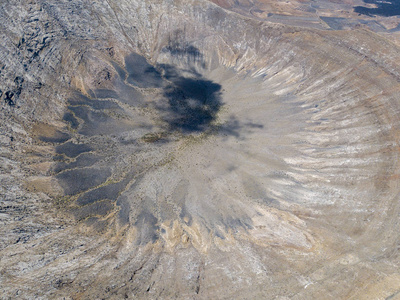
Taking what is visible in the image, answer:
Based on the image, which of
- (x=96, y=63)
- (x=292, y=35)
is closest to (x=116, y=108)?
(x=96, y=63)

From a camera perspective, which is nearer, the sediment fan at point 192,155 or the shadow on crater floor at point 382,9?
the sediment fan at point 192,155

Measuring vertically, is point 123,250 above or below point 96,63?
below

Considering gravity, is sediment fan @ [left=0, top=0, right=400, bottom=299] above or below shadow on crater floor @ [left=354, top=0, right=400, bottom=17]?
below

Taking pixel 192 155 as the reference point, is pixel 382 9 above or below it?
above

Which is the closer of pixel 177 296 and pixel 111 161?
pixel 177 296

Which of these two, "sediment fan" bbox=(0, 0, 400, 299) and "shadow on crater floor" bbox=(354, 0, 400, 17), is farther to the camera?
"shadow on crater floor" bbox=(354, 0, 400, 17)

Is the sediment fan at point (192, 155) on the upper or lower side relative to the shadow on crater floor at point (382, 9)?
lower

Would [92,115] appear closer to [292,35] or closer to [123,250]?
[123,250]

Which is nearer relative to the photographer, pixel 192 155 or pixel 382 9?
pixel 192 155
